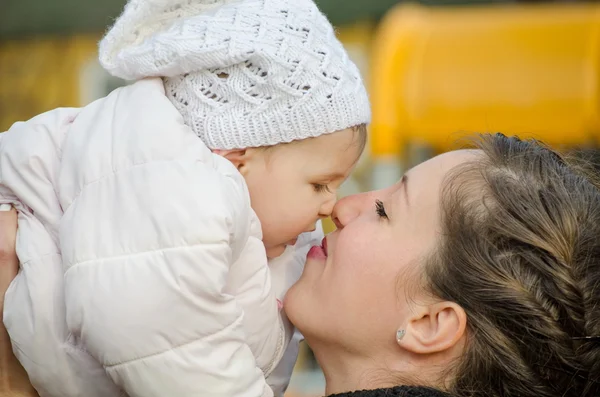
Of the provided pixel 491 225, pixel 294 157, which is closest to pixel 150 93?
pixel 294 157

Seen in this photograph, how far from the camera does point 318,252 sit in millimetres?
2004

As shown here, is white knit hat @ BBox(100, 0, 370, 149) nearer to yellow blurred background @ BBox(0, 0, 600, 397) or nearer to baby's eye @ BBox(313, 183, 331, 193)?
baby's eye @ BBox(313, 183, 331, 193)

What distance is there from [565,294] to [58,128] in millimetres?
1090

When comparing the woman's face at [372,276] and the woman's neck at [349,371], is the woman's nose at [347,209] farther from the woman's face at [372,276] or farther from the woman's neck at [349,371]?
the woman's neck at [349,371]

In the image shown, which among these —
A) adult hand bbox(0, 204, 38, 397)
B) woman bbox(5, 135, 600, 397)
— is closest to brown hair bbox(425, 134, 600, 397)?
woman bbox(5, 135, 600, 397)

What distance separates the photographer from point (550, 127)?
204 inches

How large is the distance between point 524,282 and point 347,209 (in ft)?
1.53

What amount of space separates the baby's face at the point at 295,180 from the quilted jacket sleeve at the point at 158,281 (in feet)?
0.93

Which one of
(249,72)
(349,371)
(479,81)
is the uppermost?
(249,72)

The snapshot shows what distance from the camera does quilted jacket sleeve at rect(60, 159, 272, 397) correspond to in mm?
1544

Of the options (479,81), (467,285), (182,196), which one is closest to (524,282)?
(467,285)

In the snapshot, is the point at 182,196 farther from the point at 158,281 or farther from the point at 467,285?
the point at 467,285

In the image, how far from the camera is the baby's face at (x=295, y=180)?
1.90 metres

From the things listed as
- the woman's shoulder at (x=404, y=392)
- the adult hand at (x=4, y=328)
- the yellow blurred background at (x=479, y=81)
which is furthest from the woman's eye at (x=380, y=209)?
the yellow blurred background at (x=479, y=81)
